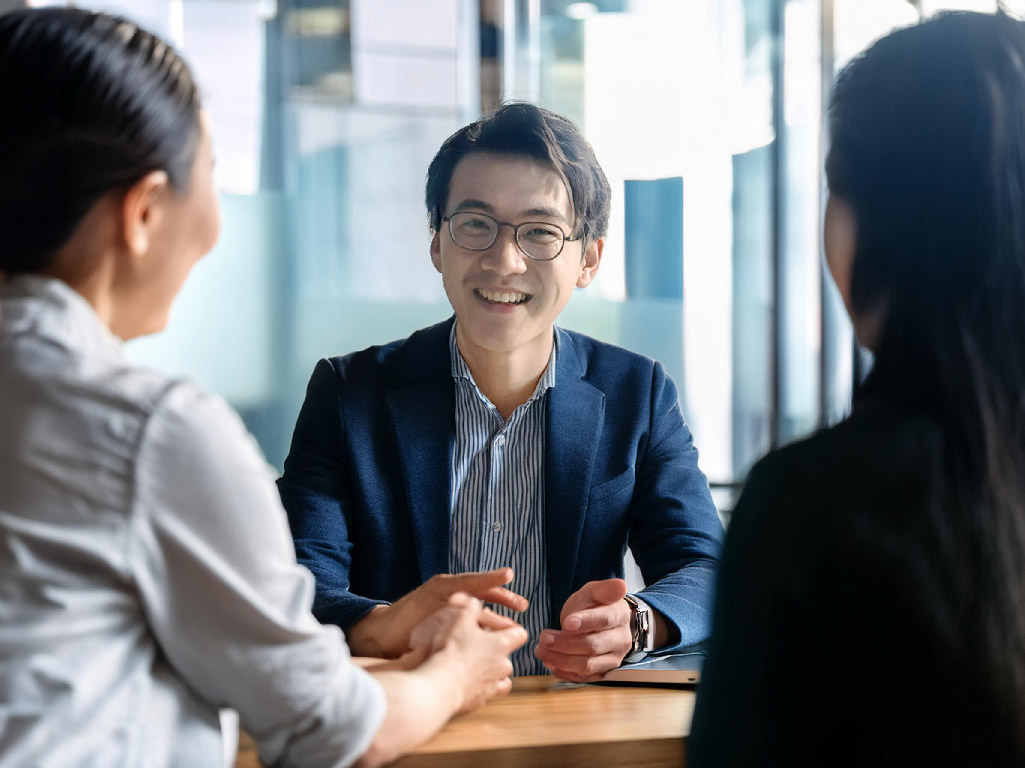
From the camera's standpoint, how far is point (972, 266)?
0.82 m

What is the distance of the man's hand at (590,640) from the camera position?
1.40m

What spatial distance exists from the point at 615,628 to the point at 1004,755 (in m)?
0.70

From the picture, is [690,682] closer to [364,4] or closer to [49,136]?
[49,136]

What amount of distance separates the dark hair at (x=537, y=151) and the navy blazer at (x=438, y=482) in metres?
0.31

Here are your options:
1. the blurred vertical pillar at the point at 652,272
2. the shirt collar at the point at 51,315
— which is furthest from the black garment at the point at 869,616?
the blurred vertical pillar at the point at 652,272

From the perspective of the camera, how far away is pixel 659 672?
1.39 m

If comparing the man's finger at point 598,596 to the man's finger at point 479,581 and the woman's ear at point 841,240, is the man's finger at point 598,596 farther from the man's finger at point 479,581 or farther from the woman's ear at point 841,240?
the woman's ear at point 841,240

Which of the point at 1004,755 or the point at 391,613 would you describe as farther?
the point at 391,613

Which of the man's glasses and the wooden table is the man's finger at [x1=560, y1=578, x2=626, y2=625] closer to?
the wooden table

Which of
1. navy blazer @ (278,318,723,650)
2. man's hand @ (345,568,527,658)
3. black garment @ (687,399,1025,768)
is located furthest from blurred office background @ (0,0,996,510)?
black garment @ (687,399,1025,768)

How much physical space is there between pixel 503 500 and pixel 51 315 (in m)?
1.12

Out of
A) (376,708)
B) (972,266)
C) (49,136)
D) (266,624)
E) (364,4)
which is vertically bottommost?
(376,708)

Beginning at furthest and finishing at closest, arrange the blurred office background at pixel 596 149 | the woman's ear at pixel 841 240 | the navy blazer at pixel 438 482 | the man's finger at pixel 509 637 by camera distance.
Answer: the blurred office background at pixel 596 149 → the navy blazer at pixel 438 482 → the man's finger at pixel 509 637 → the woman's ear at pixel 841 240

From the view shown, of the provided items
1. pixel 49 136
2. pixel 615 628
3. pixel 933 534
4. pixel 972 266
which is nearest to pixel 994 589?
pixel 933 534
